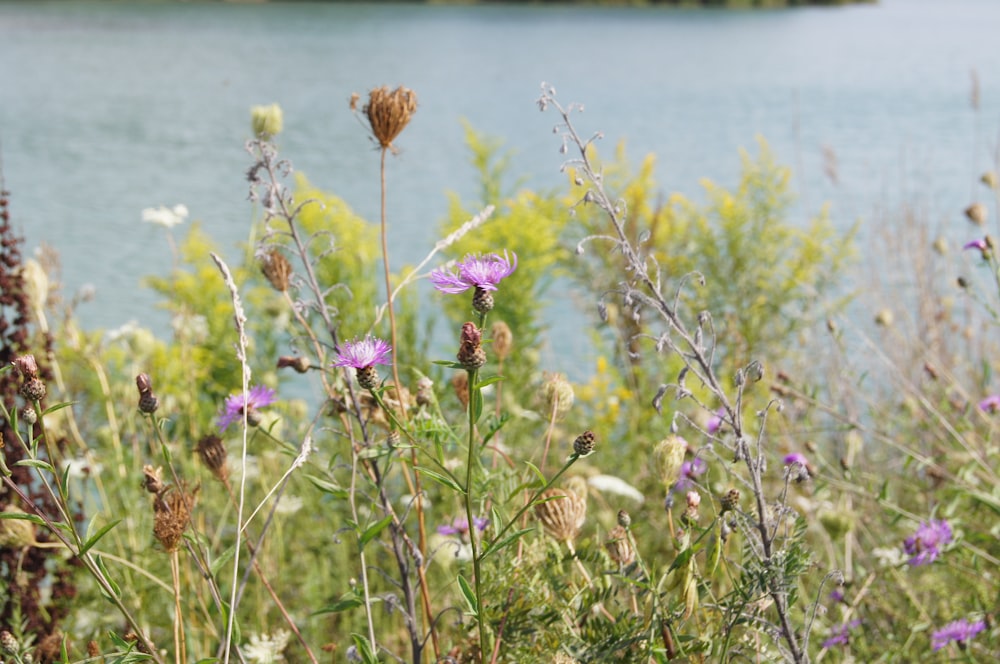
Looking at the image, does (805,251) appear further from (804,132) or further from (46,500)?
(804,132)

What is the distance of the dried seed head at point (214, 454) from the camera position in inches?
37.5

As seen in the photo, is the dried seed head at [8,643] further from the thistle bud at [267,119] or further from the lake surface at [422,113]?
the lake surface at [422,113]

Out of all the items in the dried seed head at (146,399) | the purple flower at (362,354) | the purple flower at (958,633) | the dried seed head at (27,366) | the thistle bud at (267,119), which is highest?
the thistle bud at (267,119)

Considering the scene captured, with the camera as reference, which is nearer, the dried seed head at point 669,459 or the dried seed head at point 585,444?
the dried seed head at point 585,444

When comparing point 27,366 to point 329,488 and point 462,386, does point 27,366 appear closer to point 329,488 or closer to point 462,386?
point 329,488

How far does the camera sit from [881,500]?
126cm

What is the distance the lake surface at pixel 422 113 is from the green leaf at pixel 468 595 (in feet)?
→ 5.17

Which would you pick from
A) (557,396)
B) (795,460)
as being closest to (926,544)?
(795,460)

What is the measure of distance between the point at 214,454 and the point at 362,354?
0.31 m

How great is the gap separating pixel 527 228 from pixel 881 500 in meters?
1.88

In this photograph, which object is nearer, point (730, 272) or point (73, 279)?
point (730, 272)

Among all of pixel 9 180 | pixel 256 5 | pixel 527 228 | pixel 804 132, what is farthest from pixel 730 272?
pixel 256 5

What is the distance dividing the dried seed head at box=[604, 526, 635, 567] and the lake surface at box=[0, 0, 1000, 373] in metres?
1.56

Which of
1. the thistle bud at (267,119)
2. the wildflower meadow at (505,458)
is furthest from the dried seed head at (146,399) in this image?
the thistle bud at (267,119)
